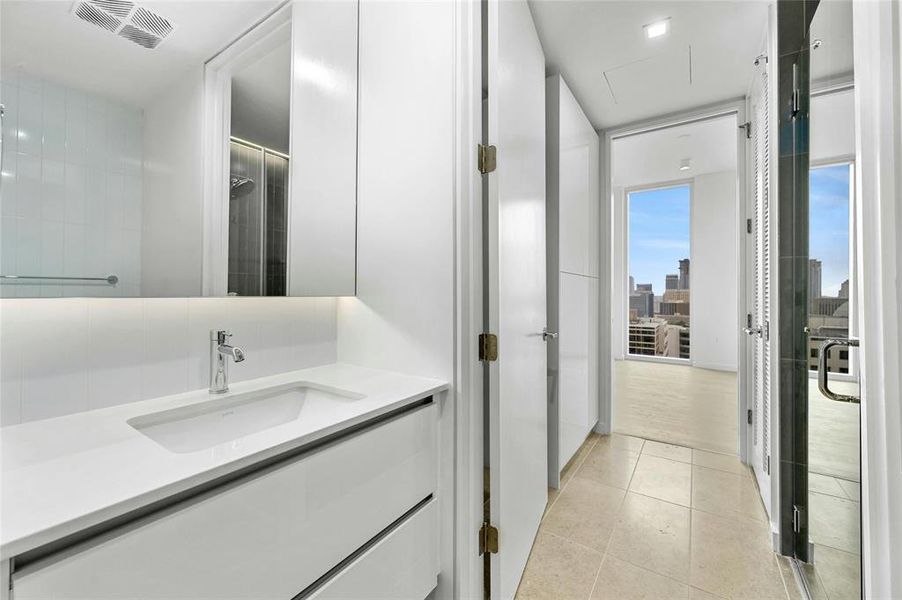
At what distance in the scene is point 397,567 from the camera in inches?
45.1

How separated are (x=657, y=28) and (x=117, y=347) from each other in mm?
2669

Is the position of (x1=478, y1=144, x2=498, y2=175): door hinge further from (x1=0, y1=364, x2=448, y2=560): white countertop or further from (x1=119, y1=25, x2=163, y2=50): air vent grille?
(x1=119, y1=25, x2=163, y2=50): air vent grille

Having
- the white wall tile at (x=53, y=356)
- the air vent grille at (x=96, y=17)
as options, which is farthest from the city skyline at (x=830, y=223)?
the white wall tile at (x=53, y=356)

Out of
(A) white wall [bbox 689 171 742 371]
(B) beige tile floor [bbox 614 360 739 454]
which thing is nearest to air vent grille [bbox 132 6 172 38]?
(B) beige tile floor [bbox 614 360 739 454]

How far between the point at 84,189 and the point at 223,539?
902mm

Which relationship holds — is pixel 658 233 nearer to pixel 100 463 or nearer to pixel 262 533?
pixel 262 533

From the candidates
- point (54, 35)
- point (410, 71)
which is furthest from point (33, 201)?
point (410, 71)

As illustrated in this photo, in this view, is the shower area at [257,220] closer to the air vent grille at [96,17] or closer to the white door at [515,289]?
the air vent grille at [96,17]

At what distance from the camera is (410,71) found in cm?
144

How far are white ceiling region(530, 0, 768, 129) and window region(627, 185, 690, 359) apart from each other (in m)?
3.85

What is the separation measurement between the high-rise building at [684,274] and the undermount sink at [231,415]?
6336 millimetres

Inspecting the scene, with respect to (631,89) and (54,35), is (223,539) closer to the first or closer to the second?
(54,35)

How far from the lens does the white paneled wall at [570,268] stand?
89.3 inches

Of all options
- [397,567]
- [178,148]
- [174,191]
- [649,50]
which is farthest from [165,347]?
[649,50]
